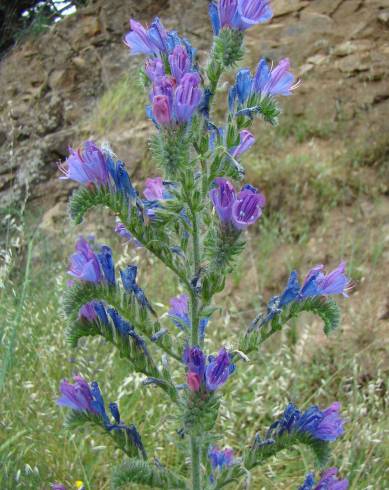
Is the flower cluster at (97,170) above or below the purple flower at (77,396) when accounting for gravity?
above

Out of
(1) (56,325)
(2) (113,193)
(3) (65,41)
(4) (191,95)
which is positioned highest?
(4) (191,95)

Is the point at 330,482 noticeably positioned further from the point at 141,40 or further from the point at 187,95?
the point at 141,40

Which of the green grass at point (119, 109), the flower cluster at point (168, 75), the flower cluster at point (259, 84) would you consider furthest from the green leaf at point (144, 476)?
the green grass at point (119, 109)

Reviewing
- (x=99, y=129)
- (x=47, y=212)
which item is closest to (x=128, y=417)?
(x=47, y=212)

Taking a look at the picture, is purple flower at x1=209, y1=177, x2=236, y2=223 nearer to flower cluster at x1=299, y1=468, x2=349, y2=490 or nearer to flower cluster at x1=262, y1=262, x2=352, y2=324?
flower cluster at x1=262, y1=262, x2=352, y2=324

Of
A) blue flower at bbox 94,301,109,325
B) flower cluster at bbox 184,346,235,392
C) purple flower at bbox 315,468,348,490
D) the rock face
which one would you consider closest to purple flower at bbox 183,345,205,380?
flower cluster at bbox 184,346,235,392

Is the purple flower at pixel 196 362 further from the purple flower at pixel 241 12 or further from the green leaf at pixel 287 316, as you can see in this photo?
the purple flower at pixel 241 12

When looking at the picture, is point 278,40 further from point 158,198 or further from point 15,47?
point 158,198
